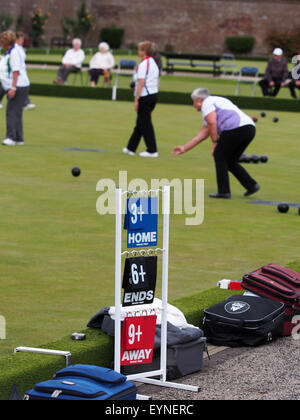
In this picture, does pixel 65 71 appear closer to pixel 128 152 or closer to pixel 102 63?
pixel 102 63

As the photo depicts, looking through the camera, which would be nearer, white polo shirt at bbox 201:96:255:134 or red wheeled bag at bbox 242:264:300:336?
red wheeled bag at bbox 242:264:300:336

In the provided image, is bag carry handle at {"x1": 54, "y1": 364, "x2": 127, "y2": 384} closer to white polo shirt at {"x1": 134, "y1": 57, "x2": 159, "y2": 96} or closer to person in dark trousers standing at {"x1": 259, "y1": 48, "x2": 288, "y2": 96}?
white polo shirt at {"x1": 134, "y1": 57, "x2": 159, "y2": 96}

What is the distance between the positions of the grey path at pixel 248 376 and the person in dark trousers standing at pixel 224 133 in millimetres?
5139

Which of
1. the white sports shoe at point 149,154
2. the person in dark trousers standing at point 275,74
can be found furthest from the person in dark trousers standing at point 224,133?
the person in dark trousers standing at point 275,74

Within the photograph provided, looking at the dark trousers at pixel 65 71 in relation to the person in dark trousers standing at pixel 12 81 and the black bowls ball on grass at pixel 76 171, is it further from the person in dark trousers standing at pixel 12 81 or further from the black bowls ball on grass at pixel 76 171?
the black bowls ball on grass at pixel 76 171

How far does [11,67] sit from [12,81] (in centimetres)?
21

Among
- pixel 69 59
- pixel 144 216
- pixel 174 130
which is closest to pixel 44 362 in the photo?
pixel 144 216

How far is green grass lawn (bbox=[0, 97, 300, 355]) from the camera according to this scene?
22.6 ft

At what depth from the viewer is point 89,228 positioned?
31.7 feet

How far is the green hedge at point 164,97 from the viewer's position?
79.7 ft

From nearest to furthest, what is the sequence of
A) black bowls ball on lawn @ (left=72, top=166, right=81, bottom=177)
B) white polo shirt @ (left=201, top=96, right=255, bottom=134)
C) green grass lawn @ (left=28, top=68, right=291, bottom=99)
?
white polo shirt @ (left=201, top=96, right=255, bottom=134), black bowls ball on lawn @ (left=72, top=166, right=81, bottom=177), green grass lawn @ (left=28, top=68, right=291, bottom=99)

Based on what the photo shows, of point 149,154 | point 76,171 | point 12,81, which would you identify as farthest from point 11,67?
point 76,171

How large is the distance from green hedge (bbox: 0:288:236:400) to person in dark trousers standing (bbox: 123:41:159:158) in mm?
8648

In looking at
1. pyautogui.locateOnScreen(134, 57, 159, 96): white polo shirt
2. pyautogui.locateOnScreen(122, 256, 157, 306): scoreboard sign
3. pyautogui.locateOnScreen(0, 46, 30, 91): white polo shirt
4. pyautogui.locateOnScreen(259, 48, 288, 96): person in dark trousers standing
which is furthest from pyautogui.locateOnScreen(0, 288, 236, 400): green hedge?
pyautogui.locateOnScreen(259, 48, 288, 96): person in dark trousers standing
